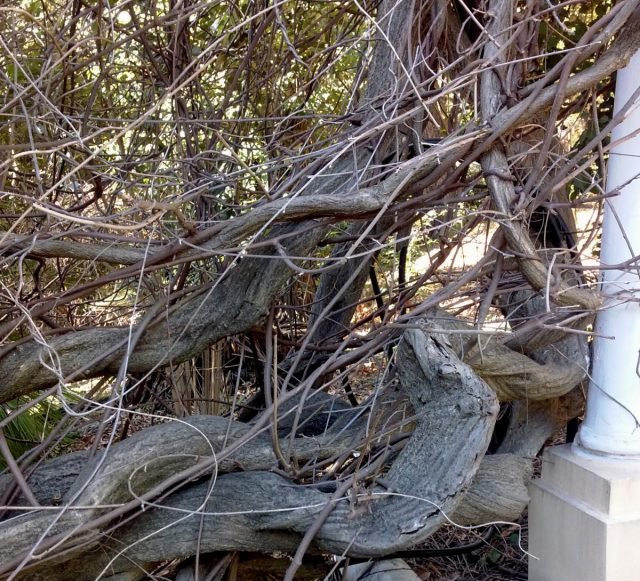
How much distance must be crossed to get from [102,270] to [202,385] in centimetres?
78

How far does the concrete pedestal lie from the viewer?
2145mm

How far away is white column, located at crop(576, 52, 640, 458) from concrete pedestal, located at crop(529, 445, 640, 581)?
0.29 feet

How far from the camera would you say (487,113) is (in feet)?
6.99

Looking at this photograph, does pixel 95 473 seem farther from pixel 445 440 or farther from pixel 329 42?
pixel 329 42

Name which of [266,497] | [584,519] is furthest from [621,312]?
[266,497]

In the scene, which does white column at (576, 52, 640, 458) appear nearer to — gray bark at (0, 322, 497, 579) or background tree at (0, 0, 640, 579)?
background tree at (0, 0, 640, 579)

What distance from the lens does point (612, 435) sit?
7.39ft

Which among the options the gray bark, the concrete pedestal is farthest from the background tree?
the concrete pedestal

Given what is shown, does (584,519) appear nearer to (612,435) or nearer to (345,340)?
(612,435)

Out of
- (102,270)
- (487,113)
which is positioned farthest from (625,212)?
(102,270)

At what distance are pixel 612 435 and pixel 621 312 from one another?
0.36 metres

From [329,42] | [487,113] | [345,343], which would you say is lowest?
[345,343]

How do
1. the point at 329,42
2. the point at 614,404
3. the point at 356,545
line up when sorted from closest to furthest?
the point at 356,545 < the point at 614,404 < the point at 329,42

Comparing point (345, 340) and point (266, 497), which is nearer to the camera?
point (266, 497)
